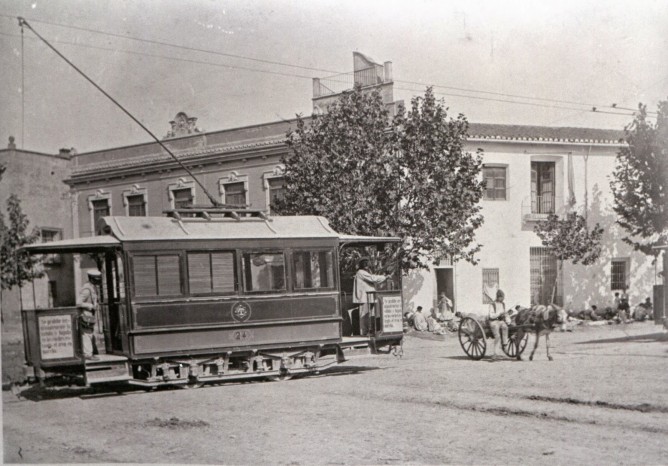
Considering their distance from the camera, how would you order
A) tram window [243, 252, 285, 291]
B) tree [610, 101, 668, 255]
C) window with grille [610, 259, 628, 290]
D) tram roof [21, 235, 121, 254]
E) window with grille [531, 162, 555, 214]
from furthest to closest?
window with grille [531, 162, 555, 214] < window with grille [610, 259, 628, 290] < tram window [243, 252, 285, 291] < tree [610, 101, 668, 255] < tram roof [21, 235, 121, 254]

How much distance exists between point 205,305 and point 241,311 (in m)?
0.44

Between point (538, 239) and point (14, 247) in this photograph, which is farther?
point (538, 239)

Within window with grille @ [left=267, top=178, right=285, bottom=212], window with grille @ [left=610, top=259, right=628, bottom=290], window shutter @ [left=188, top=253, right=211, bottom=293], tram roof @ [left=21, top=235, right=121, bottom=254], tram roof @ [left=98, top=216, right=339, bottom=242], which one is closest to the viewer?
tram roof @ [left=21, top=235, right=121, bottom=254]

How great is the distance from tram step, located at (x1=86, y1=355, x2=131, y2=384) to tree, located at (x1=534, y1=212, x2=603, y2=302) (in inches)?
241

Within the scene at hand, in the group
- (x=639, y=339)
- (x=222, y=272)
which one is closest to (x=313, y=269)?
(x=222, y=272)

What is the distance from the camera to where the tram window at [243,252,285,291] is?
28.2 ft

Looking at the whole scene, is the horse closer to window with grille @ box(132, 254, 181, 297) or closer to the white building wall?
the white building wall

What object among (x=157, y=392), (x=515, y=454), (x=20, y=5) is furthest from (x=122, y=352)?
(x=515, y=454)

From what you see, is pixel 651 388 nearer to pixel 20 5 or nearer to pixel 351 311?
pixel 351 311

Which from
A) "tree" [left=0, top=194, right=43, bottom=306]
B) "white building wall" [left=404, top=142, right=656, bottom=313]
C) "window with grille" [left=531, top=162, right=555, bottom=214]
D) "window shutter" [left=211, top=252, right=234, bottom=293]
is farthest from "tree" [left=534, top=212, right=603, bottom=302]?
"tree" [left=0, top=194, right=43, bottom=306]

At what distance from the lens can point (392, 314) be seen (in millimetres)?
9539

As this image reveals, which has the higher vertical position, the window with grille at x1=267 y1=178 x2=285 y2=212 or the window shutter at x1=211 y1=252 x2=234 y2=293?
the window with grille at x1=267 y1=178 x2=285 y2=212

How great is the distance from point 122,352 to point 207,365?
0.97m

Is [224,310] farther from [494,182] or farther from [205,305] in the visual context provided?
[494,182]
